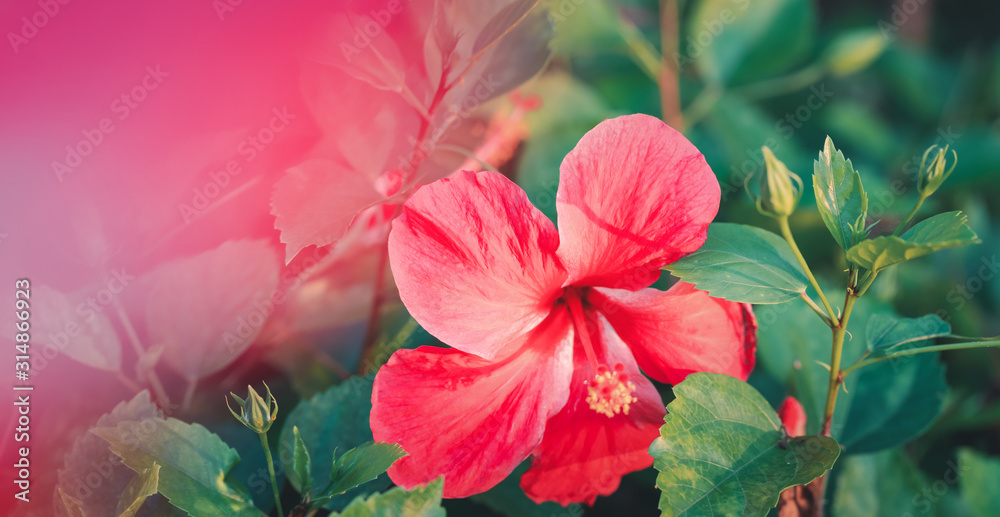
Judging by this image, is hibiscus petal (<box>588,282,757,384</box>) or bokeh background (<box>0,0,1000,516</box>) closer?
bokeh background (<box>0,0,1000,516</box>)

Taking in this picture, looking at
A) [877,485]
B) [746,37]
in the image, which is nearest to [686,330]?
[877,485]

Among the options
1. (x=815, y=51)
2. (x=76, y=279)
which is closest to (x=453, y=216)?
(x=76, y=279)

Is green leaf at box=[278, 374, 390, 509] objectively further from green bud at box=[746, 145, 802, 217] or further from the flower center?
green bud at box=[746, 145, 802, 217]

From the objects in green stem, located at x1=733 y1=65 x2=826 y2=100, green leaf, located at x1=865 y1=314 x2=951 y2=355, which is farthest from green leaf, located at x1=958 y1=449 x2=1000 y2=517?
green stem, located at x1=733 y1=65 x2=826 y2=100

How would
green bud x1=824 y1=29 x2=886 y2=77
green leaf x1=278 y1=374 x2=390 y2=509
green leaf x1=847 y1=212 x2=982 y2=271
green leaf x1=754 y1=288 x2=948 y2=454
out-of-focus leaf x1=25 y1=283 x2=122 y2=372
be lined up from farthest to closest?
green bud x1=824 y1=29 x2=886 y2=77 < green leaf x1=754 y1=288 x2=948 y2=454 < green leaf x1=278 y1=374 x2=390 y2=509 < out-of-focus leaf x1=25 y1=283 x2=122 y2=372 < green leaf x1=847 y1=212 x2=982 y2=271

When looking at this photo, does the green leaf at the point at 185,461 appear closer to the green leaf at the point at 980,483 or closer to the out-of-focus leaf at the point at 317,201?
the out-of-focus leaf at the point at 317,201

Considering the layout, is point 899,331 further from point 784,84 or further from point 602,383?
point 784,84
